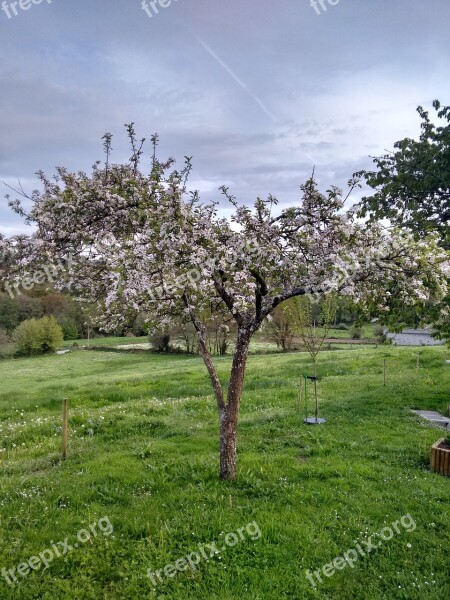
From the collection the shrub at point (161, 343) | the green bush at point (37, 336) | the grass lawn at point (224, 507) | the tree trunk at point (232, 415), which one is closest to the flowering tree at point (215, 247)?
the tree trunk at point (232, 415)

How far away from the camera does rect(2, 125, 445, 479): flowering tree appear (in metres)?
7.24

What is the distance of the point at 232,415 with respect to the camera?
842 cm

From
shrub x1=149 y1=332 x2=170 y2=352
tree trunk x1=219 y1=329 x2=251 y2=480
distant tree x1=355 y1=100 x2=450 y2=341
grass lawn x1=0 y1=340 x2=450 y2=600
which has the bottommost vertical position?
shrub x1=149 y1=332 x2=170 y2=352

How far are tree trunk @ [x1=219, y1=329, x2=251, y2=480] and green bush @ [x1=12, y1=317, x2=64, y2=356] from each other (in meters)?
55.8

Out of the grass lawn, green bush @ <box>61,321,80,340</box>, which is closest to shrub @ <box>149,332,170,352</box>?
green bush @ <box>61,321,80,340</box>

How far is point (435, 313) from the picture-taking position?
10672 mm

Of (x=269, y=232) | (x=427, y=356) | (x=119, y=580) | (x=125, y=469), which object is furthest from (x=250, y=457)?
(x=427, y=356)

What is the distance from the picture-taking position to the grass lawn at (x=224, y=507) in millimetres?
5613

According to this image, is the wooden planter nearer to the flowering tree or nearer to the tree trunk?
the flowering tree

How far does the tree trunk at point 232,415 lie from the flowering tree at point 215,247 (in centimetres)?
2

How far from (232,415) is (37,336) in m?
56.0

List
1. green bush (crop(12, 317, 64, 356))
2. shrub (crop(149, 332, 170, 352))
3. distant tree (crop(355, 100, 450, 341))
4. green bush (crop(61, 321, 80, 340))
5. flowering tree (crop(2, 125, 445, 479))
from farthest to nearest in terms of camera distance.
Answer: green bush (crop(61, 321, 80, 340)) < green bush (crop(12, 317, 64, 356)) < shrub (crop(149, 332, 170, 352)) < distant tree (crop(355, 100, 450, 341)) < flowering tree (crop(2, 125, 445, 479))

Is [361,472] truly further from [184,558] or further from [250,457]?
[184,558]

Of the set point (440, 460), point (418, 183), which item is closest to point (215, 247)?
point (440, 460)
